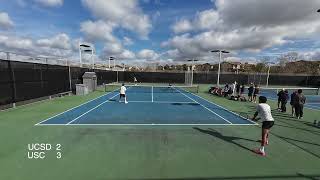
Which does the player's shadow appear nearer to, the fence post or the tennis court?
the fence post

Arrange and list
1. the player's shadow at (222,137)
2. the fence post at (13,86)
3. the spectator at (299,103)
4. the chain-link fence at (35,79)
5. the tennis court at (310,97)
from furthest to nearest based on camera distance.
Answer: the tennis court at (310,97) < the fence post at (13,86) < the chain-link fence at (35,79) < the spectator at (299,103) < the player's shadow at (222,137)

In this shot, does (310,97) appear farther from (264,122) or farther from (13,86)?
(13,86)

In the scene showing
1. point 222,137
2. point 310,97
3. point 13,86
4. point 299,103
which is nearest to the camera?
point 222,137

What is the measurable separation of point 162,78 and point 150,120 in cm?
4463

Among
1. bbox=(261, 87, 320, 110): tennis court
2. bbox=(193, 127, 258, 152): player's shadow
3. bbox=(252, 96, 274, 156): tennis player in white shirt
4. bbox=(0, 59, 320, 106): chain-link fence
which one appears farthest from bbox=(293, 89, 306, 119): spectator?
bbox=(0, 59, 320, 106): chain-link fence

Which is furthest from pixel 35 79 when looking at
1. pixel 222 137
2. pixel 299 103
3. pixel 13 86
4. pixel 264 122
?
pixel 299 103

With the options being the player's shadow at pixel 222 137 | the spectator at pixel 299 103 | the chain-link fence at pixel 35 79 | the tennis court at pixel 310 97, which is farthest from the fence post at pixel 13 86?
the tennis court at pixel 310 97

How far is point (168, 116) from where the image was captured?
1448cm

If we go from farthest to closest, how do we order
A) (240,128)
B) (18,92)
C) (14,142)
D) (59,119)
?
1. (18,92)
2. (59,119)
3. (240,128)
4. (14,142)

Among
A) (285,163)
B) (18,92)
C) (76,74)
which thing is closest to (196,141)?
(285,163)

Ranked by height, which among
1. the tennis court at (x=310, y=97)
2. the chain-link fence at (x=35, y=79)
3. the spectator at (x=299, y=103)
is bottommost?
the tennis court at (x=310, y=97)

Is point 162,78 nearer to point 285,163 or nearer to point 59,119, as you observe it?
point 59,119

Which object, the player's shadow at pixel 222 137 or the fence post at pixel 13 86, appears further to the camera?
the fence post at pixel 13 86

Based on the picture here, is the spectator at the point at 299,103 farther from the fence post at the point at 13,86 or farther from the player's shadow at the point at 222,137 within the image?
the fence post at the point at 13,86
